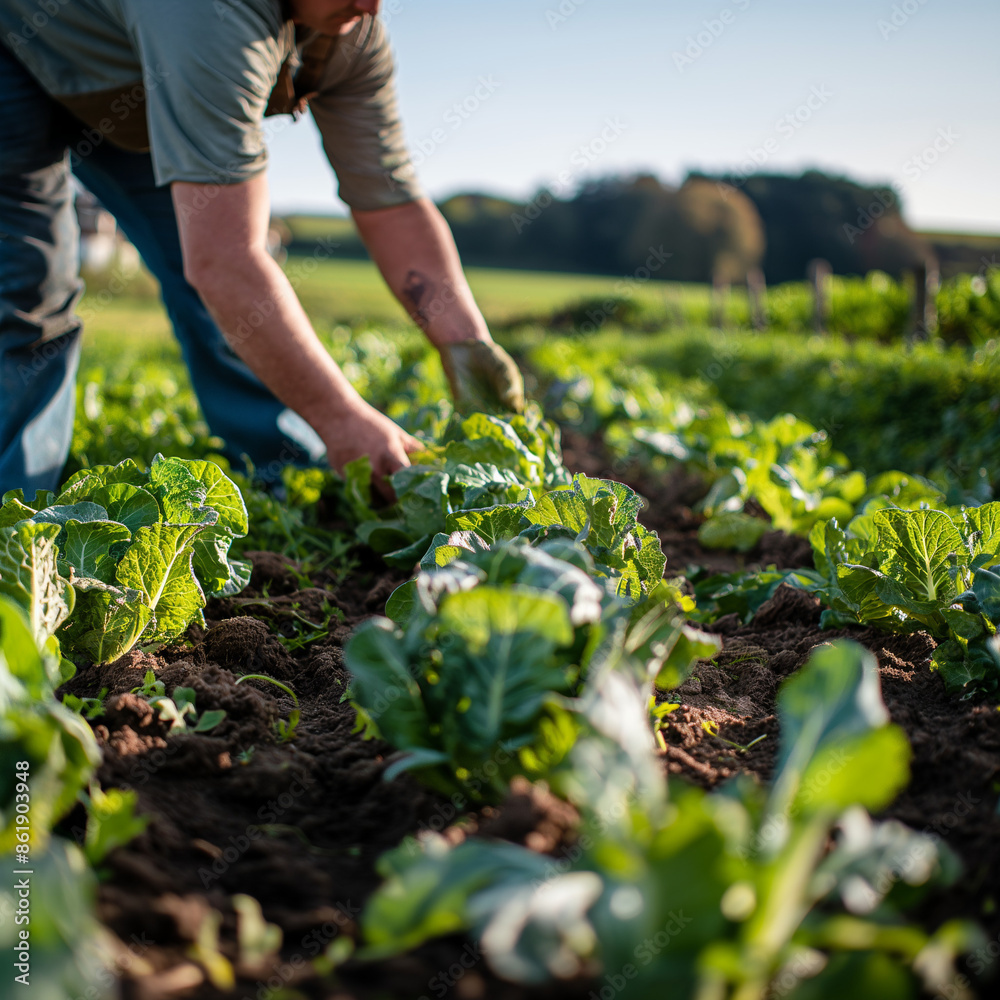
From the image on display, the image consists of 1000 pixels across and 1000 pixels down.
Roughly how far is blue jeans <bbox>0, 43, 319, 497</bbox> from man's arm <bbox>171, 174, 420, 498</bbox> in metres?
0.86

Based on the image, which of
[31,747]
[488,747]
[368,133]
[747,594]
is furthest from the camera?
[368,133]

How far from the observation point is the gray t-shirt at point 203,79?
7.00 ft

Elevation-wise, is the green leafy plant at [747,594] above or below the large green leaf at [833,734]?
below

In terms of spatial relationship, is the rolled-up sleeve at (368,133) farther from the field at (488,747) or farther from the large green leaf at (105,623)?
the large green leaf at (105,623)

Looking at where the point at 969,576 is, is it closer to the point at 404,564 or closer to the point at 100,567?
the point at 404,564

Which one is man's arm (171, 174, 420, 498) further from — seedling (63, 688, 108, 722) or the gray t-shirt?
seedling (63, 688, 108, 722)

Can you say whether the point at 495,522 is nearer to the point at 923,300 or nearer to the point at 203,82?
the point at 203,82

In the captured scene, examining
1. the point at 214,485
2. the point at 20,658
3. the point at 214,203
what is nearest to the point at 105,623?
the point at 214,485

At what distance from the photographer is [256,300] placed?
2.28m

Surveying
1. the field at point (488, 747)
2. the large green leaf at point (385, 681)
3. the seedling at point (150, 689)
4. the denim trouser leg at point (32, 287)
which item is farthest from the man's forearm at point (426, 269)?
→ the large green leaf at point (385, 681)

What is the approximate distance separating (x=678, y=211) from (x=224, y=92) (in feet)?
200

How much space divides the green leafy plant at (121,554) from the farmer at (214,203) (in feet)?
2.07

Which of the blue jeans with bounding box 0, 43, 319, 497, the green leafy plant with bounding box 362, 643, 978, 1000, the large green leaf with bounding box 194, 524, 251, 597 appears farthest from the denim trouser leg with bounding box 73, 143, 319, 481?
the green leafy plant with bounding box 362, 643, 978, 1000

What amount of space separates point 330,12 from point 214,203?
2.33 feet
